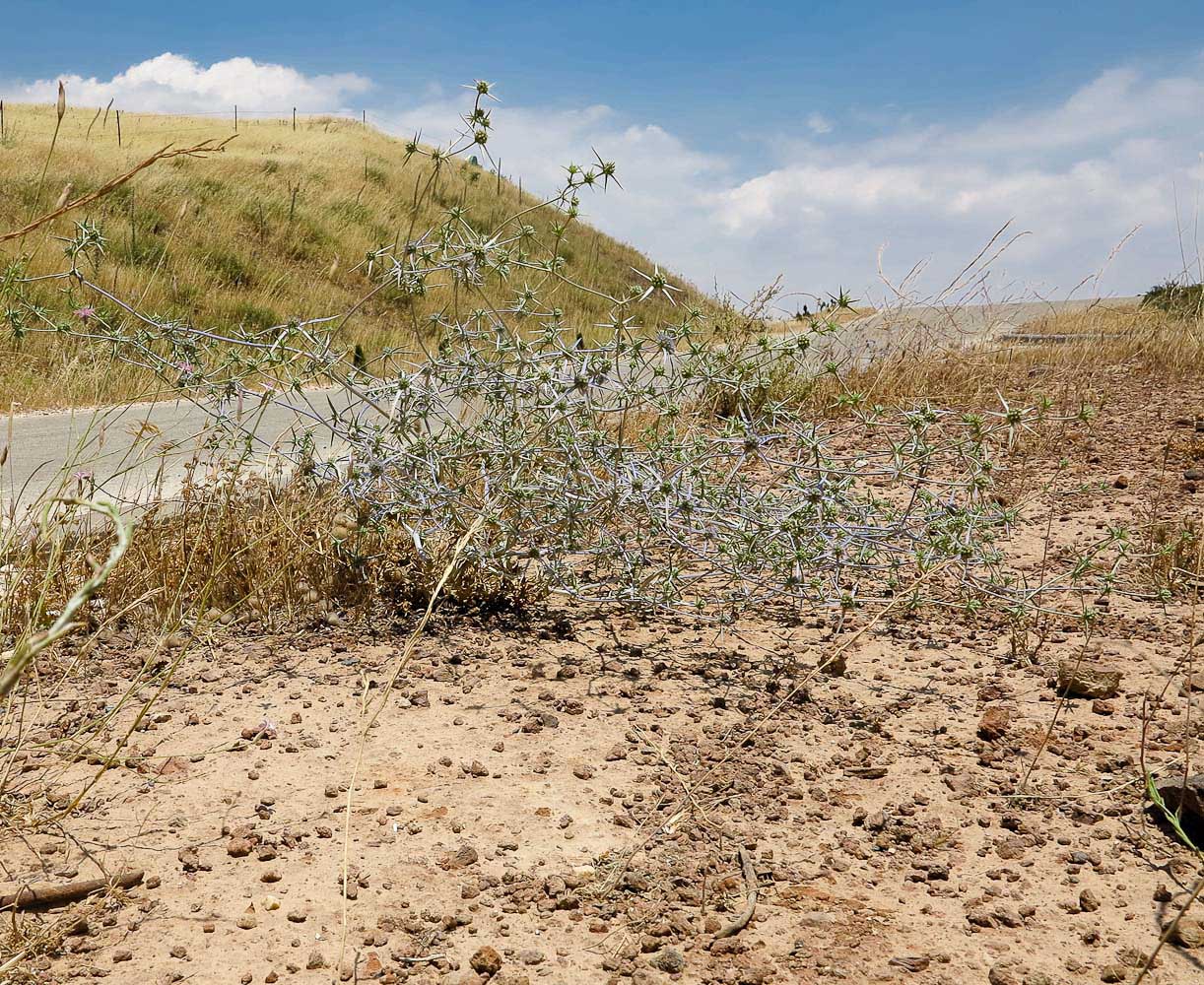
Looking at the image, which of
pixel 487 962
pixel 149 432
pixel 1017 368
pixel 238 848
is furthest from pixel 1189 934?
pixel 1017 368

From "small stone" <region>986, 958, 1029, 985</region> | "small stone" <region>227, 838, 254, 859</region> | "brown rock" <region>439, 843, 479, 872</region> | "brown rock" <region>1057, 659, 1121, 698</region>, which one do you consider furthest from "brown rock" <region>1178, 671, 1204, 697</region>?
"small stone" <region>227, 838, 254, 859</region>

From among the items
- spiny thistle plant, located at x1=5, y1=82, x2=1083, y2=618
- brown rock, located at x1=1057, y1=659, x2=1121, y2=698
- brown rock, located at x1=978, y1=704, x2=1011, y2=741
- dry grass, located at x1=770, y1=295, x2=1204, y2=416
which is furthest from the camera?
dry grass, located at x1=770, y1=295, x2=1204, y2=416

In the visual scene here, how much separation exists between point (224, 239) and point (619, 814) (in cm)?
1622

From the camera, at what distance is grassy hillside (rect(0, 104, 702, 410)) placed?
964 centimetres

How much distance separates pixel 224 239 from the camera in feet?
54.5

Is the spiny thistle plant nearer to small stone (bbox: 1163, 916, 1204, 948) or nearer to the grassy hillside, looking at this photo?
small stone (bbox: 1163, 916, 1204, 948)

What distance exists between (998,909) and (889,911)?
7.9 inches

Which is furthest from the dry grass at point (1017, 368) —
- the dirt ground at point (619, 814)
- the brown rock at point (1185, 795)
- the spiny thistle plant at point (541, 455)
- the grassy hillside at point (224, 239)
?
the brown rock at point (1185, 795)

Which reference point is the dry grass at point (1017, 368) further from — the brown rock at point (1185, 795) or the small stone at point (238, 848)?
the small stone at point (238, 848)

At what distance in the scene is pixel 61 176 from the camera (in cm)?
1557

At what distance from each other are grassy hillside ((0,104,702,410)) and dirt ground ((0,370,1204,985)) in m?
5.25

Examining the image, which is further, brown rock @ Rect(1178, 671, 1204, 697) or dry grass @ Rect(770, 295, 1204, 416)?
dry grass @ Rect(770, 295, 1204, 416)

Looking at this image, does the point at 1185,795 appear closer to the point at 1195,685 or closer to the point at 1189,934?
the point at 1189,934

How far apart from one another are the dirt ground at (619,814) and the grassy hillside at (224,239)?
5.25 m
